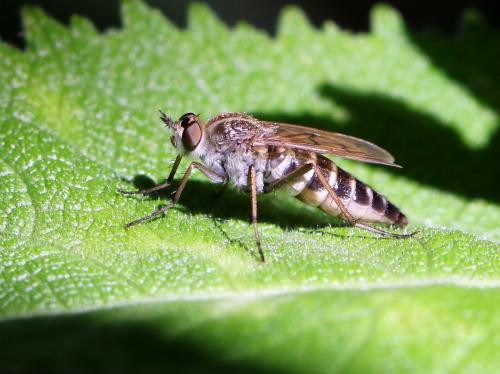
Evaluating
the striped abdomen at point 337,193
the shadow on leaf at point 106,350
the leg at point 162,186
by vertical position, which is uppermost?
the striped abdomen at point 337,193

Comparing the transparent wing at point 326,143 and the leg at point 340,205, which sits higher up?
the transparent wing at point 326,143

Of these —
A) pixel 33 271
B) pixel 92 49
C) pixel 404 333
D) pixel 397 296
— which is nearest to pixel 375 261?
pixel 397 296

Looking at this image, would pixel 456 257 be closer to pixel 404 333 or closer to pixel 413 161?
pixel 404 333

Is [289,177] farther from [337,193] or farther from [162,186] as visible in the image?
[162,186]

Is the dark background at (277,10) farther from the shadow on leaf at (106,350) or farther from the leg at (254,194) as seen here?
the shadow on leaf at (106,350)

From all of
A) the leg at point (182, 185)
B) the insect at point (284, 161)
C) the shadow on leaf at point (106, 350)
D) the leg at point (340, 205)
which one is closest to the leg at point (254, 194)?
the insect at point (284, 161)

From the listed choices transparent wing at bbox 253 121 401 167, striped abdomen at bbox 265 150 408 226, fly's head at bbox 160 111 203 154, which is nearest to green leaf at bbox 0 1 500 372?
striped abdomen at bbox 265 150 408 226
